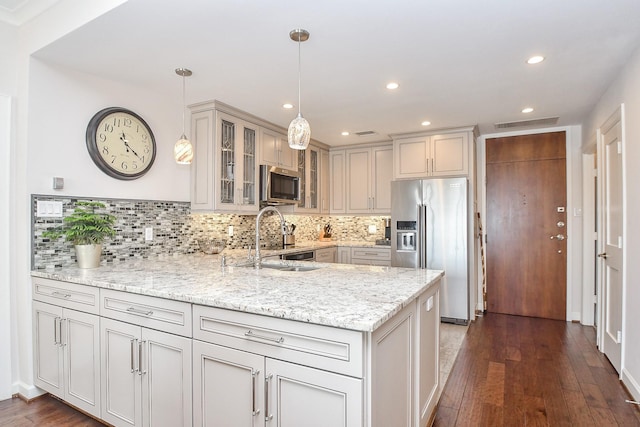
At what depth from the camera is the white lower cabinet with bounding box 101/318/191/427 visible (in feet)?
5.81

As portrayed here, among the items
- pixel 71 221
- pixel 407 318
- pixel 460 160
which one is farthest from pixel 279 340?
pixel 460 160

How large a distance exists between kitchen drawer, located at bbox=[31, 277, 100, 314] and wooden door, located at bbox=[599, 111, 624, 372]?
373 centimetres

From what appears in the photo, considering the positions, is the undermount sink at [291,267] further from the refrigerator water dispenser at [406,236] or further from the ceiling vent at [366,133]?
the ceiling vent at [366,133]

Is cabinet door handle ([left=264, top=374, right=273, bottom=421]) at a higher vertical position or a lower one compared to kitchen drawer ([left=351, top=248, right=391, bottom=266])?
lower

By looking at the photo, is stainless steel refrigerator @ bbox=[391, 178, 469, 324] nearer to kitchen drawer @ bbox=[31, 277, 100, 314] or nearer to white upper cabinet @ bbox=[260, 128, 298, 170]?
white upper cabinet @ bbox=[260, 128, 298, 170]

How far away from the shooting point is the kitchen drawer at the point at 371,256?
4.90 metres

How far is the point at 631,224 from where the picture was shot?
8.45 ft

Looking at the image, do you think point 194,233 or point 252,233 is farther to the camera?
point 252,233

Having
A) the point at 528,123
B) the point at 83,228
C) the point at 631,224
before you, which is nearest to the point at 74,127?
the point at 83,228

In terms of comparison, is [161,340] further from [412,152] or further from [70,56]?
[412,152]

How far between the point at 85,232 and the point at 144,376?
1.24 m

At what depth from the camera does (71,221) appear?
2.56 m

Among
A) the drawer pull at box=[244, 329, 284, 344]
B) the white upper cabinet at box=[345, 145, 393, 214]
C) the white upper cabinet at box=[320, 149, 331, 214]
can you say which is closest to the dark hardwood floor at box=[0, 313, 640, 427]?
the drawer pull at box=[244, 329, 284, 344]

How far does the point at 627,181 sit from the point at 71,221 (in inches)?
159
